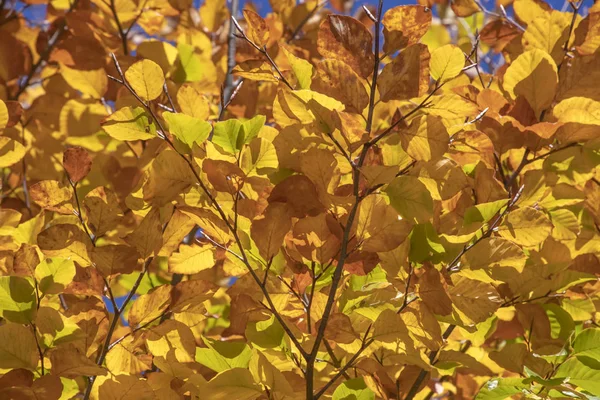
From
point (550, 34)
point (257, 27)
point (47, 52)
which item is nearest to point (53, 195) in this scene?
point (257, 27)

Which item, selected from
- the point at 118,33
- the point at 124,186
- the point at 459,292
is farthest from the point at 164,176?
the point at 118,33

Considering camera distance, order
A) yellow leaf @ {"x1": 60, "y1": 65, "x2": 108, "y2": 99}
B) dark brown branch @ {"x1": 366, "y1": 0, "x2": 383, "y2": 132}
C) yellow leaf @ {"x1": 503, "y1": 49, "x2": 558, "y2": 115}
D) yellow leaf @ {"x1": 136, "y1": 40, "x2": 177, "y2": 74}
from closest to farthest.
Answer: dark brown branch @ {"x1": 366, "y1": 0, "x2": 383, "y2": 132} → yellow leaf @ {"x1": 503, "y1": 49, "x2": 558, "y2": 115} → yellow leaf @ {"x1": 136, "y1": 40, "x2": 177, "y2": 74} → yellow leaf @ {"x1": 60, "y1": 65, "x2": 108, "y2": 99}

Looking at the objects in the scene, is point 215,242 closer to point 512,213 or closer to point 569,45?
point 512,213

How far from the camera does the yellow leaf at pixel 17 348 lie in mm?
902

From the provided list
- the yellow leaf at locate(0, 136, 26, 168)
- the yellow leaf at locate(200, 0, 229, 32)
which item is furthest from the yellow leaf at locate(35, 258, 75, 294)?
the yellow leaf at locate(200, 0, 229, 32)

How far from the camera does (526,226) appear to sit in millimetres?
911

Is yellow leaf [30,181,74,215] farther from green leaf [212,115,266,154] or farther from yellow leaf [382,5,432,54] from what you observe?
yellow leaf [382,5,432,54]

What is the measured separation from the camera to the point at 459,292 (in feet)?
2.90

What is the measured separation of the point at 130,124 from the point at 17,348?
0.35 metres

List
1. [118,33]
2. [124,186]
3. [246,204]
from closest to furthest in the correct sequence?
[246,204] → [124,186] → [118,33]

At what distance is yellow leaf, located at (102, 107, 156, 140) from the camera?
0.88 meters

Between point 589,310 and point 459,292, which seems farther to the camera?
point 589,310

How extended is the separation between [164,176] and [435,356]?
518 millimetres

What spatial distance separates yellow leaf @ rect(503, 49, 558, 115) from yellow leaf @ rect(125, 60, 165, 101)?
1.75 feet
